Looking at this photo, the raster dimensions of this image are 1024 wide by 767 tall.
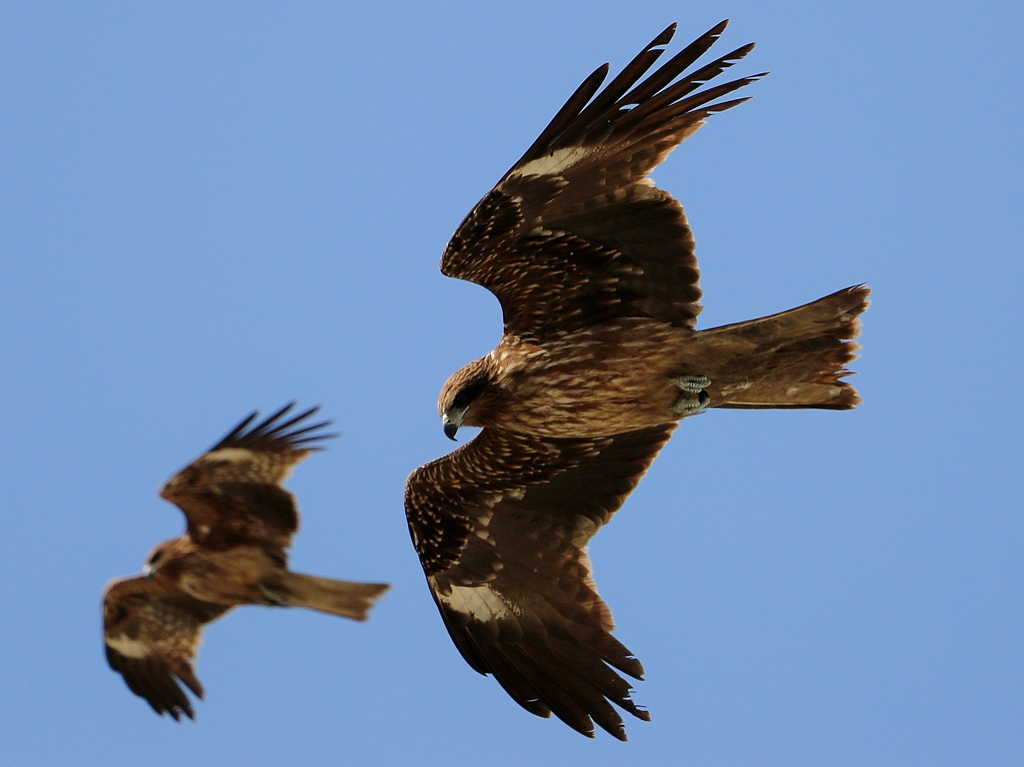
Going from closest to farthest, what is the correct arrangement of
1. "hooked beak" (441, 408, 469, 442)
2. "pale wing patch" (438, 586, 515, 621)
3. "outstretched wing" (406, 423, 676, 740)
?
1. "hooked beak" (441, 408, 469, 442)
2. "outstretched wing" (406, 423, 676, 740)
3. "pale wing patch" (438, 586, 515, 621)

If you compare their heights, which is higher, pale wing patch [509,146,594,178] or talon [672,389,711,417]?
pale wing patch [509,146,594,178]

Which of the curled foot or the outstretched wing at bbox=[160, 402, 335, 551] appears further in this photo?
the outstretched wing at bbox=[160, 402, 335, 551]

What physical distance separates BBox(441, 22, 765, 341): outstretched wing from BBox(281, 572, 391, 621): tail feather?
2.55 m

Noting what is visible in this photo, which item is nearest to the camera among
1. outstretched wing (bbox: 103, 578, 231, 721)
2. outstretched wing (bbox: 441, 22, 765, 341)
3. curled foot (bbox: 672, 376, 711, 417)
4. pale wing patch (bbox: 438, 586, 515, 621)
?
outstretched wing (bbox: 441, 22, 765, 341)

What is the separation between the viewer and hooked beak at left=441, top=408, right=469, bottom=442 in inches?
330

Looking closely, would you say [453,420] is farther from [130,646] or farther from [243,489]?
[130,646]

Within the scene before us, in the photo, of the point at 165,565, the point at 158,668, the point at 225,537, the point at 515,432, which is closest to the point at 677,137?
the point at 515,432

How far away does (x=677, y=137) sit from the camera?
7.59 m

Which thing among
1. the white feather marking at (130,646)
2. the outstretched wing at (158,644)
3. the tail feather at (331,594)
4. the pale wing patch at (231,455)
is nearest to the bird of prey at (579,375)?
the tail feather at (331,594)

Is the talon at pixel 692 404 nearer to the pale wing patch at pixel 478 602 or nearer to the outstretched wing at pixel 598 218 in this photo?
the outstretched wing at pixel 598 218

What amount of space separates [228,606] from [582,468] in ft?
12.4

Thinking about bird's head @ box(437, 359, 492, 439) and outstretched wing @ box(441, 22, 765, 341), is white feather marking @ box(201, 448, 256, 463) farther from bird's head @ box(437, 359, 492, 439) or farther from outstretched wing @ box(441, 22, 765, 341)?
outstretched wing @ box(441, 22, 765, 341)

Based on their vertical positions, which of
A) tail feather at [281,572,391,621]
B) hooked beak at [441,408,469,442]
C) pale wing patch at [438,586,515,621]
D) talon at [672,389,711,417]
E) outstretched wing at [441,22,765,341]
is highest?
outstretched wing at [441,22,765,341]

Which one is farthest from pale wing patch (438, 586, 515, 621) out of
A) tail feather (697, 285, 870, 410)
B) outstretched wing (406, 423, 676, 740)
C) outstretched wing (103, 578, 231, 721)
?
outstretched wing (103, 578, 231, 721)
